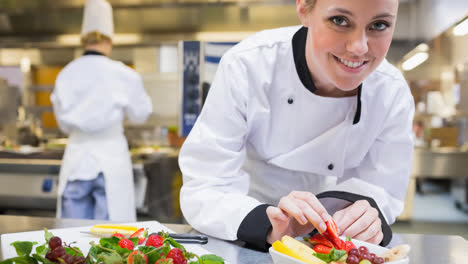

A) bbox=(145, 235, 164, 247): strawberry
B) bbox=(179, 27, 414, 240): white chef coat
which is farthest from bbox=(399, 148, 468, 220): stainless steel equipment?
bbox=(145, 235, 164, 247): strawberry

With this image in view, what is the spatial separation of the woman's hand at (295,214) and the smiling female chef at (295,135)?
0.12 ft

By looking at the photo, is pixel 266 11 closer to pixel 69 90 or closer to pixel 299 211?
pixel 69 90

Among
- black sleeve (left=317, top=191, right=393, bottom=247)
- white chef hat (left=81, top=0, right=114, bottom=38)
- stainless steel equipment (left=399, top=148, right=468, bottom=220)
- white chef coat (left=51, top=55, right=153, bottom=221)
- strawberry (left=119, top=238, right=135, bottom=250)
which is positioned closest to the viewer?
strawberry (left=119, top=238, right=135, bottom=250)

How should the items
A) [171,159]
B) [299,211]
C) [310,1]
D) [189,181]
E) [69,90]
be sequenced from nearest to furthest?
[299,211] → [310,1] → [189,181] → [69,90] → [171,159]

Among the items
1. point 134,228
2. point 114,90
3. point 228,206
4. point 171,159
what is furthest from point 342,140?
point 171,159

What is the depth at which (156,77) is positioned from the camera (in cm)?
646

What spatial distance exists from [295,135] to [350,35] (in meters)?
0.37

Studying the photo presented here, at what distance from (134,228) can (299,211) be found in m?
0.39

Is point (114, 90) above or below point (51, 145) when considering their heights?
above

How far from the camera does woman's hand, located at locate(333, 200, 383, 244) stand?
90cm

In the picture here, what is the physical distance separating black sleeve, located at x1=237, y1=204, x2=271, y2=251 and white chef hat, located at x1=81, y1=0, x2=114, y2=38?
236 cm

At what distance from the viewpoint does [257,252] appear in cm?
91

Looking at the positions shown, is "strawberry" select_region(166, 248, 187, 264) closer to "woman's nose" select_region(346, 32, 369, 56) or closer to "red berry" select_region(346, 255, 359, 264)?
"red berry" select_region(346, 255, 359, 264)

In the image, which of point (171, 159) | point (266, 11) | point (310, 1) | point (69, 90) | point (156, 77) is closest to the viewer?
point (310, 1)
